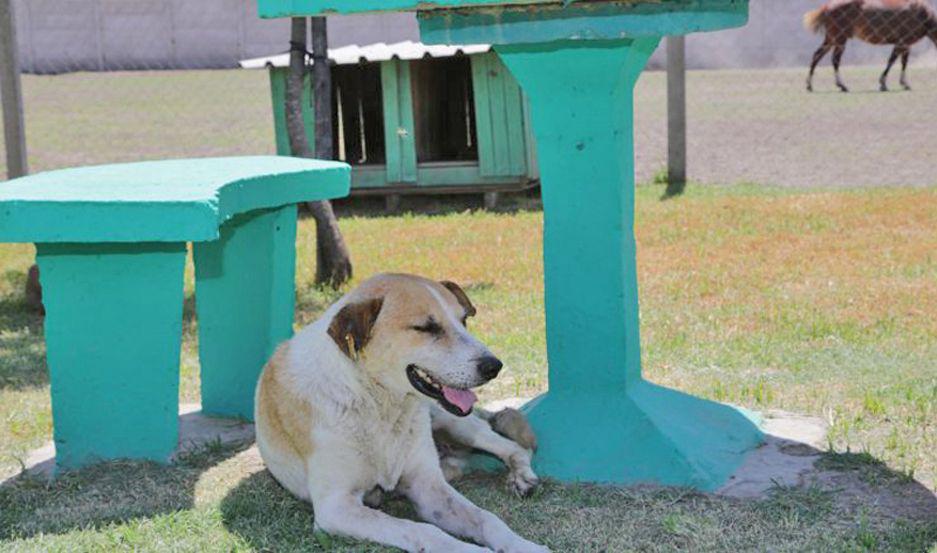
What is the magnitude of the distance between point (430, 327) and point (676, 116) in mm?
8107

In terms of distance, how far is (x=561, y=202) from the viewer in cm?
447

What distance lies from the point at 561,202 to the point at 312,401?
1.13 m

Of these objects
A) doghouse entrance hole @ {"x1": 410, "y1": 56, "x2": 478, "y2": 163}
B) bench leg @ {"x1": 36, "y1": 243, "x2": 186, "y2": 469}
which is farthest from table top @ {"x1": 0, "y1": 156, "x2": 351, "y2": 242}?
doghouse entrance hole @ {"x1": 410, "y1": 56, "x2": 478, "y2": 163}

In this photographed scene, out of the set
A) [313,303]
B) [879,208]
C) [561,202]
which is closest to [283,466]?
[561,202]

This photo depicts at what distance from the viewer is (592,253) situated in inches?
176

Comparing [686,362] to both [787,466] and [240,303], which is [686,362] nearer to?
[787,466]

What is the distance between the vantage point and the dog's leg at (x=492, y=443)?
4266mm

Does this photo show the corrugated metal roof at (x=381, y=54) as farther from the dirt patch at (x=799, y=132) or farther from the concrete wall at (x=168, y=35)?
the concrete wall at (x=168, y=35)

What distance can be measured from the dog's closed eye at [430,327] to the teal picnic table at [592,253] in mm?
862

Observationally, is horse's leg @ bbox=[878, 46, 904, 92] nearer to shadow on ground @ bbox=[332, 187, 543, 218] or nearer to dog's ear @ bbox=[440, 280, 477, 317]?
shadow on ground @ bbox=[332, 187, 543, 218]

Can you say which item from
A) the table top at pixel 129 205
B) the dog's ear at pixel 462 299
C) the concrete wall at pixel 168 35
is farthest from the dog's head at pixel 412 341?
the concrete wall at pixel 168 35

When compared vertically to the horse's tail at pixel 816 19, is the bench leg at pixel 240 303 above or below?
below

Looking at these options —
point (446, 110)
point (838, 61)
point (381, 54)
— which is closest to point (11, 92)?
point (381, 54)

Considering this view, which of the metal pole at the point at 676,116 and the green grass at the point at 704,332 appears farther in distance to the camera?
the metal pole at the point at 676,116
